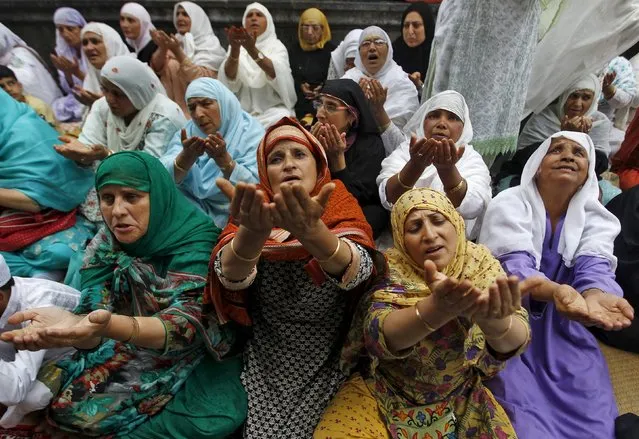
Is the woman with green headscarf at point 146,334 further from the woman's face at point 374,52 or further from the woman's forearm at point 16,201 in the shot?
the woman's face at point 374,52

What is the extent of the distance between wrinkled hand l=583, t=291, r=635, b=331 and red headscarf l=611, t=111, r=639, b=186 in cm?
186

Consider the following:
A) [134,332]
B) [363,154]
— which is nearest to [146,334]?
[134,332]

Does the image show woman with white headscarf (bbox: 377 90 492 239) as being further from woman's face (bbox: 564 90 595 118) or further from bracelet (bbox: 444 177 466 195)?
woman's face (bbox: 564 90 595 118)

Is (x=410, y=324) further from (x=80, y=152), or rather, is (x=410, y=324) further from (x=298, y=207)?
(x=80, y=152)

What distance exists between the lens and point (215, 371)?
183cm

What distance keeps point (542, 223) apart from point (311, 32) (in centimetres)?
349

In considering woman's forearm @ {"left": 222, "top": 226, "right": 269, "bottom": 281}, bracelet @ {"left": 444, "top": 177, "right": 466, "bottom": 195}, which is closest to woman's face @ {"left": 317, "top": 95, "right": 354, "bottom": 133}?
bracelet @ {"left": 444, "top": 177, "right": 466, "bottom": 195}

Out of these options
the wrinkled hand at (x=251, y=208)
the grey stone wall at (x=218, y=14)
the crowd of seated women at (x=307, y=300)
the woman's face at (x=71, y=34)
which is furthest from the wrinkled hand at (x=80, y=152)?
the grey stone wall at (x=218, y=14)

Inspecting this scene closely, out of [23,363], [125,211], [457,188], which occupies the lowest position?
[23,363]

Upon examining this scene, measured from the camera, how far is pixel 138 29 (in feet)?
17.1

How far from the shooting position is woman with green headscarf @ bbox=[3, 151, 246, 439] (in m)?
1.67

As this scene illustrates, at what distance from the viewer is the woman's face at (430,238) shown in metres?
1.58

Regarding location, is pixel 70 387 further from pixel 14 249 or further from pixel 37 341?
pixel 14 249

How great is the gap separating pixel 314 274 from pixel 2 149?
77.2 inches
